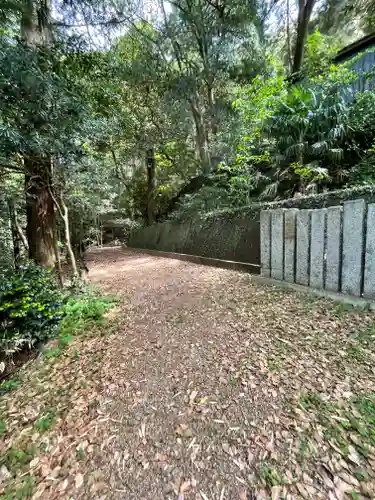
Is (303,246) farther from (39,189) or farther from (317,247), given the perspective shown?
(39,189)

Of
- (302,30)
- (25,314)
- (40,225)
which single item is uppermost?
(302,30)

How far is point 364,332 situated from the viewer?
191 centimetres

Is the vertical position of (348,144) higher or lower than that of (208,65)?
lower

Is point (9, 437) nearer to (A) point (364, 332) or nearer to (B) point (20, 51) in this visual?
(A) point (364, 332)

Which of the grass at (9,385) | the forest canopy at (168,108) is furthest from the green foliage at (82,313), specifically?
the forest canopy at (168,108)

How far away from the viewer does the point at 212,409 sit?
53.7 inches

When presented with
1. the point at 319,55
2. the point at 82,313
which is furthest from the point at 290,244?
the point at 319,55

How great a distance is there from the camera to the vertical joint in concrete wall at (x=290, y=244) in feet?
9.79

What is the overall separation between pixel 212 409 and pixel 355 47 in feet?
32.2

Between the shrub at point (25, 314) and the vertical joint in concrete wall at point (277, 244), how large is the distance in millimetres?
2833

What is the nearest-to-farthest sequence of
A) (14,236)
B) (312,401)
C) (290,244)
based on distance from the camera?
(312,401) < (290,244) < (14,236)

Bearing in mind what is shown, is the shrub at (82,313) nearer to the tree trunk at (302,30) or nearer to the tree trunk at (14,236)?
the tree trunk at (14,236)

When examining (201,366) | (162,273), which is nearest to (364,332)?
(201,366)

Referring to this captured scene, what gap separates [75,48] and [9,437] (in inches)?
183
